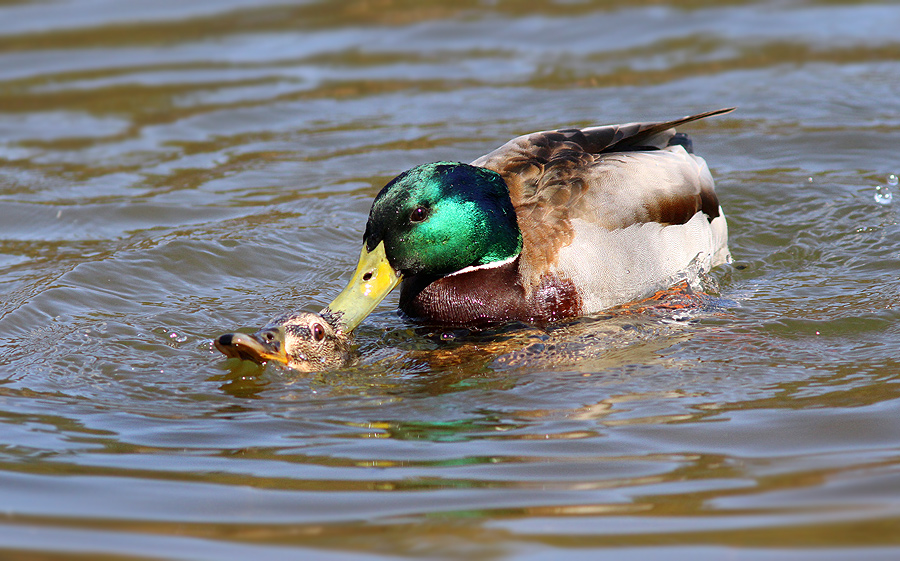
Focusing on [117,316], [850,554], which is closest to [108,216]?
[117,316]

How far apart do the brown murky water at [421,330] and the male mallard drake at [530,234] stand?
0.19 metres

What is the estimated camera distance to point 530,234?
5.41 metres

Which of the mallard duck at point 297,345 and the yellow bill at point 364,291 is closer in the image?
the mallard duck at point 297,345

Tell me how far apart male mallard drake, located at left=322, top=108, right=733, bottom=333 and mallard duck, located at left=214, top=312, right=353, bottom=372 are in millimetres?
97

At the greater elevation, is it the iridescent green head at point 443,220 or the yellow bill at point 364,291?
the iridescent green head at point 443,220

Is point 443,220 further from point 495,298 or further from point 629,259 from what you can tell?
point 629,259

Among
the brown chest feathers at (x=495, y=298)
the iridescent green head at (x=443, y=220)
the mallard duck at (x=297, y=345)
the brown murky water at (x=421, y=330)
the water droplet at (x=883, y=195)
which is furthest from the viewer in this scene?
the water droplet at (x=883, y=195)

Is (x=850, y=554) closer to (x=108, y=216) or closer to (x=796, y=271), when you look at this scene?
(x=796, y=271)

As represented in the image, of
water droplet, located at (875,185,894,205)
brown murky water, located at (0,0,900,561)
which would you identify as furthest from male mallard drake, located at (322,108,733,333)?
water droplet, located at (875,185,894,205)

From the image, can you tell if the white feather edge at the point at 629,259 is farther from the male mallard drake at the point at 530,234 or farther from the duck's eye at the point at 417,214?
the duck's eye at the point at 417,214

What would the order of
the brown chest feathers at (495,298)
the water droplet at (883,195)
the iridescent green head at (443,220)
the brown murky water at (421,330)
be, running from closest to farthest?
the brown murky water at (421,330) < the iridescent green head at (443,220) < the brown chest feathers at (495,298) < the water droplet at (883,195)

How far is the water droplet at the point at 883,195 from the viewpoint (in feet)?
22.9

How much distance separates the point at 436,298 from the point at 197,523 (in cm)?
225

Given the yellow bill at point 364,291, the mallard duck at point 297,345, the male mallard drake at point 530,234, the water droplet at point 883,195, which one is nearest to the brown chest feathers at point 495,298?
the male mallard drake at point 530,234
